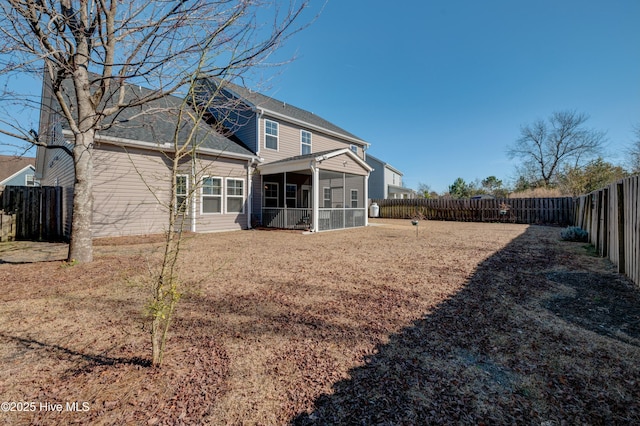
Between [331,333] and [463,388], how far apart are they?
1.32 meters

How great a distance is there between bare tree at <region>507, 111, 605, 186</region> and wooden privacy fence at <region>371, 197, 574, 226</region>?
17.6 m

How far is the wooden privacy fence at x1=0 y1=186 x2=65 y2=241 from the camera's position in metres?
9.27

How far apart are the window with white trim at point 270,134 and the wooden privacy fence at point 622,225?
12.8 meters

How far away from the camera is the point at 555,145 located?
31.7 metres

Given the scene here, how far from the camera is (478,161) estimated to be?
132 ft

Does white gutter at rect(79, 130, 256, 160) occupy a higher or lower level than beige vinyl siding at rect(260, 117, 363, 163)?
lower

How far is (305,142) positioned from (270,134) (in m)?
2.78

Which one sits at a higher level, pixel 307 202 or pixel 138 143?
pixel 138 143

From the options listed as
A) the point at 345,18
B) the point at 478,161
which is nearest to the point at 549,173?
the point at 478,161

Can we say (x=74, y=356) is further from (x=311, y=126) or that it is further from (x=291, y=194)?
(x=311, y=126)


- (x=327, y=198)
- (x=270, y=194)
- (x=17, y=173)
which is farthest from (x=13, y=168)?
(x=327, y=198)

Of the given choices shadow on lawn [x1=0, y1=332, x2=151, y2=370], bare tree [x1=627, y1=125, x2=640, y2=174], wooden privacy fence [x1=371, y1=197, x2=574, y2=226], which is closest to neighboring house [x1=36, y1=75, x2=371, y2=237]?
shadow on lawn [x1=0, y1=332, x2=151, y2=370]

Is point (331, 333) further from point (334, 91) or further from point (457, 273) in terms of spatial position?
point (334, 91)

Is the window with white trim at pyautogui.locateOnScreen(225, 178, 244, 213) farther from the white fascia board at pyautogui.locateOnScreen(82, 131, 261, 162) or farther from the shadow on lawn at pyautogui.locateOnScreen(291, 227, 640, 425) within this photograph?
the shadow on lawn at pyautogui.locateOnScreen(291, 227, 640, 425)
